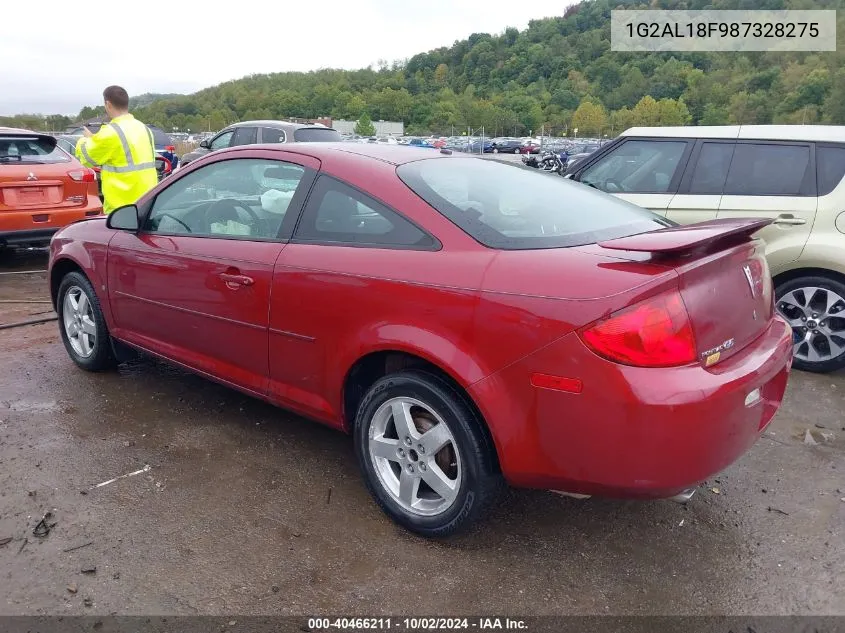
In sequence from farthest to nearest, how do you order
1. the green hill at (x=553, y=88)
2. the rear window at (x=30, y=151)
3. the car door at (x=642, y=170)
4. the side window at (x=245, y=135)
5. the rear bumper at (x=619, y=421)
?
the green hill at (x=553, y=88) < the side window at (x=245, y=135) < the rear window at (x=30, y=151) < the car door at (x=642, y=170) < the rear bumper at (x=619, y=421)

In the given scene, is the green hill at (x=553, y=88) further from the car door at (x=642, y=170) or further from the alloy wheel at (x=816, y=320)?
the alloy wheel at (x=816, y=320)

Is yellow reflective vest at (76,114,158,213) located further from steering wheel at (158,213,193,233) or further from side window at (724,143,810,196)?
side window at (724,143,810,196)

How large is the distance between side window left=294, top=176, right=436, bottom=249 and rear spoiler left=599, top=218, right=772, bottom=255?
0.72 meters

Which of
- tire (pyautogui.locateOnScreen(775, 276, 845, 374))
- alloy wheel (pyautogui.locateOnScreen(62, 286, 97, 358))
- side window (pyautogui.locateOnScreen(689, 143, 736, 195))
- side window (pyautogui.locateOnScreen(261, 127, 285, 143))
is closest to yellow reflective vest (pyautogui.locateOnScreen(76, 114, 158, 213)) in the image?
alloy wheel (pyautogui.locateOnScreen(62, 286, 97, 358))

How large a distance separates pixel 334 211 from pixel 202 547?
1464 mm

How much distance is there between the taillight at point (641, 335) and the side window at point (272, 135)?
402 inches

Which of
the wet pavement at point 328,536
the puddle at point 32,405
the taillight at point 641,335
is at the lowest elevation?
the wet pavement at point 328,536

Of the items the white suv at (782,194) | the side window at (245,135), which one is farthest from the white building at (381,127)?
the white suv at (782,194)

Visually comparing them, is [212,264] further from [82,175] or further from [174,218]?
[82,175]

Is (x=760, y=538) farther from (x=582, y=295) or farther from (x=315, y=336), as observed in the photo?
(x=315, y=336)

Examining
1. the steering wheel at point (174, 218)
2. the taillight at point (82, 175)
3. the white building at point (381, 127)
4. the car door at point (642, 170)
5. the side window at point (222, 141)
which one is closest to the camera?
the steering wheel at point (174, 218)

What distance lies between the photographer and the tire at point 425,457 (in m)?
2.41

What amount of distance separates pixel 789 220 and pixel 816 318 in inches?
27.8

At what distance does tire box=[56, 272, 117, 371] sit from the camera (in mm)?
4191
